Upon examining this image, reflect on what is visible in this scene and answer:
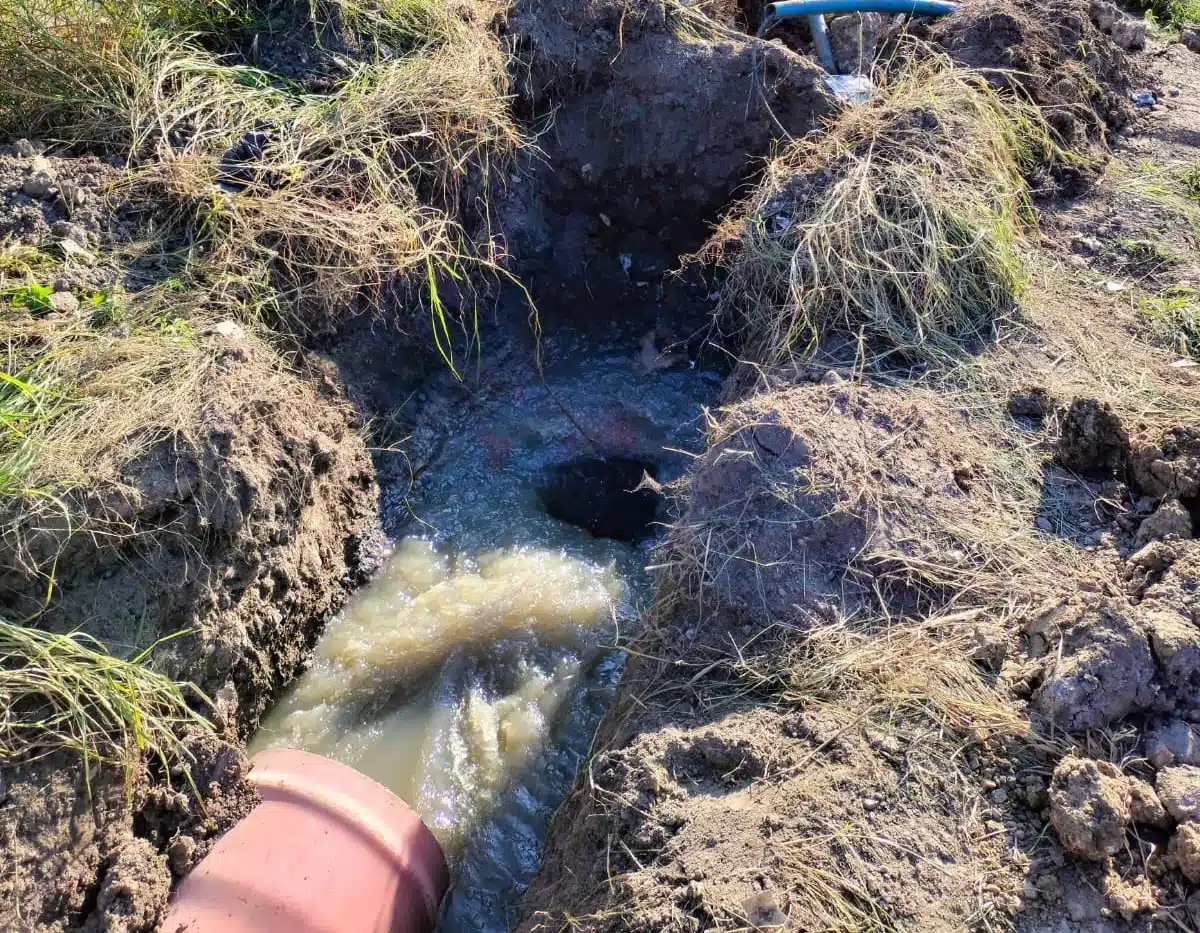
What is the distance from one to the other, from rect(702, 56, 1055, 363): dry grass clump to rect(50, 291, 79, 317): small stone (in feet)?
7.69

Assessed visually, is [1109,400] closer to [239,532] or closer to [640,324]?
[640,324]

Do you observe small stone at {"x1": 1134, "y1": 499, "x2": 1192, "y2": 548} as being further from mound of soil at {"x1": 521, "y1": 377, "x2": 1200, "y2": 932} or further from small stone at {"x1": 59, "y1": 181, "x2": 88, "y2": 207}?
small stone at {"x1": 59, "y1": 181, "x2": 88, "y2": 207}

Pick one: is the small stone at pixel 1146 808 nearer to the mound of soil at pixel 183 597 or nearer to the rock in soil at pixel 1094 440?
the rock in soil at pixel 1094 440

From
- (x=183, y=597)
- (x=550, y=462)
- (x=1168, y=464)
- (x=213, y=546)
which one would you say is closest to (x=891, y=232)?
(x=1168, y=464)

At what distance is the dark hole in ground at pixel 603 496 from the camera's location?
3.37 meters

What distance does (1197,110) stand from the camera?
4020 millimetres

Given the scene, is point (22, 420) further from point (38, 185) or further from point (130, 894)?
point (130, 894)

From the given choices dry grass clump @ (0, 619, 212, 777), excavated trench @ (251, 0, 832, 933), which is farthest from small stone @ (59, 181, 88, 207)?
dry grass clump @ (0, 619, 212, 777)

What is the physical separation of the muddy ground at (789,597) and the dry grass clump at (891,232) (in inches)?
7.9

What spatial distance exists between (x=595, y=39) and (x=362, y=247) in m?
1.47

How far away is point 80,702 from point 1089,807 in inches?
94.0

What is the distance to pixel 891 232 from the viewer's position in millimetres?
3053

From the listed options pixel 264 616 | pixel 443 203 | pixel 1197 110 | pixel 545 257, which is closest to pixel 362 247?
pixel 443 203

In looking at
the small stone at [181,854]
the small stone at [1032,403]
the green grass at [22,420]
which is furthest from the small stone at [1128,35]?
the small stone at [181,854]
